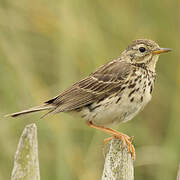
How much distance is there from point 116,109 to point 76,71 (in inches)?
47.1

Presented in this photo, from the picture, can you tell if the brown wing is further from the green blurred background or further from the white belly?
the green blurred background

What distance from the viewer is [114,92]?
395 centimetres

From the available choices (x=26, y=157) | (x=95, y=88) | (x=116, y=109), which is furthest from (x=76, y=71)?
(x=26, y=157)

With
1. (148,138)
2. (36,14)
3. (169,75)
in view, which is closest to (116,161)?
(148,138)

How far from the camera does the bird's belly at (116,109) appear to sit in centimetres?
379

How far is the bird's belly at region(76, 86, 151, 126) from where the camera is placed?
3791mm

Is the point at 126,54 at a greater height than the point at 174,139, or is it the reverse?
the point at 126,54

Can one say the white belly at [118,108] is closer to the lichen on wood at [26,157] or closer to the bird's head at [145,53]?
the bird's head at [145,53]

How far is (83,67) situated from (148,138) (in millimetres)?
933

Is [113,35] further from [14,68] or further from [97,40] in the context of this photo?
[14,68]

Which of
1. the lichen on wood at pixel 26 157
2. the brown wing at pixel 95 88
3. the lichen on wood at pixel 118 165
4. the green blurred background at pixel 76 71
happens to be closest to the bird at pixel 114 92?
the brown wing at pixel 95 88

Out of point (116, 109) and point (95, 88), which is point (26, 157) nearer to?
point (116, 109)

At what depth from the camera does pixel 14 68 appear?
4.39 metres

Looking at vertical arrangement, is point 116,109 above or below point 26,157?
above
